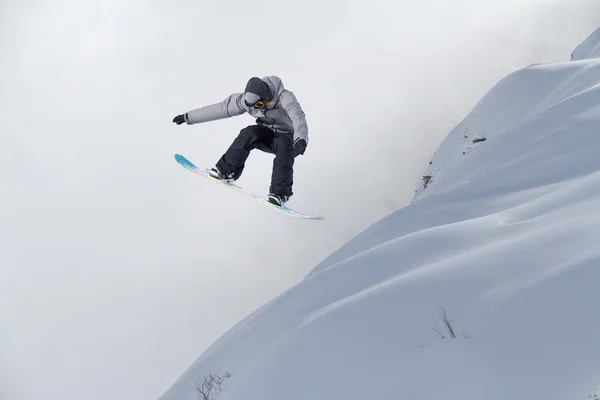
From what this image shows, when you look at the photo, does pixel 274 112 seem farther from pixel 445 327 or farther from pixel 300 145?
pixel 445 327

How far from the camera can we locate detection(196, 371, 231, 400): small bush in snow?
16.9ft

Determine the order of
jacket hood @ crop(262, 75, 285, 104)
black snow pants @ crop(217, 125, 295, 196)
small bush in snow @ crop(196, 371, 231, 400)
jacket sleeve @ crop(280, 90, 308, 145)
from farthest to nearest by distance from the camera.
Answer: black snow pants @ crop(217, 125, 295, 196) → jacket hood @ crop(262, 75, 285, 104) → jacket sleeve @ crop(280, 90, 308, 145) → small bush in snow @ crop(196, 371, 231, 400)

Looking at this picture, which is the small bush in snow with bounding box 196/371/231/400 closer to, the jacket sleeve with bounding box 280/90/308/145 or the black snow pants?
the jacket sleeve with bounding box 280/90/308/145

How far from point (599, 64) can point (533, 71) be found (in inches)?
297

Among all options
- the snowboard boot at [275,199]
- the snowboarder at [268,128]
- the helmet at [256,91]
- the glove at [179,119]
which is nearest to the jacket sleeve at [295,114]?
the snowboarder at [268,128]

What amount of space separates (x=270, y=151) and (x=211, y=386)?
19.3ft

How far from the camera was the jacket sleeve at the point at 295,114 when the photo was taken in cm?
961

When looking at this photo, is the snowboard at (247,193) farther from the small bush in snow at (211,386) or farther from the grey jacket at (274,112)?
the small bush in snow at (211,386)

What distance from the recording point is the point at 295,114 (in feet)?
31.8

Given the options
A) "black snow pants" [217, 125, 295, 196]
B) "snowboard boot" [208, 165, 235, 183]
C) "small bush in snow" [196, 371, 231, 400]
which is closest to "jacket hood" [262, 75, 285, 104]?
"black snow pants" [217, 125, 295, 196]

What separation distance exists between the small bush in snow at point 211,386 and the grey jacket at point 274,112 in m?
4.76

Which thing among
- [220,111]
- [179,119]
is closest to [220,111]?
[220,111]

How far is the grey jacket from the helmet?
0.19 meters

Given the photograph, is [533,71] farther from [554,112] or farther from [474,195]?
[474,195]
